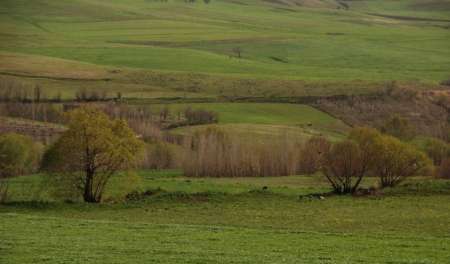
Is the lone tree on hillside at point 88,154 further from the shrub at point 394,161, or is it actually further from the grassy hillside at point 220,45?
the grassy hillside at point 220,45

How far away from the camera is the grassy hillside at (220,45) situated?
129250mm

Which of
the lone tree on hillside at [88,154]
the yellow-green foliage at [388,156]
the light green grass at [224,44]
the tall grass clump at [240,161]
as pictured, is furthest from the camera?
the light green grass at [224,44]

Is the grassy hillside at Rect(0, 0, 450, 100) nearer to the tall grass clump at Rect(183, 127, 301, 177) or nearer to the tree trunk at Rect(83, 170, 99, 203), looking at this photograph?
the tall grass clump at Rect(183, 127, 301, 177)

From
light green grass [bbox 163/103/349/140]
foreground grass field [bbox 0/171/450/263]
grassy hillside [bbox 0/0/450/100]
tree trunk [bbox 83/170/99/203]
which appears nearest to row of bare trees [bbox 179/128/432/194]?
foreground grass field [bbox 0/171/450/263]

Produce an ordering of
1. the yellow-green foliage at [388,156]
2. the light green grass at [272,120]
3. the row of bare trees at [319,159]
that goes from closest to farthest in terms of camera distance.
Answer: the row of bare trees at [319,159], the yellow-green foliage at [388,156], the light green grass at [272,120]

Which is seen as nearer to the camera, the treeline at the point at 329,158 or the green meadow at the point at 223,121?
the green meadow at the point at 223,121

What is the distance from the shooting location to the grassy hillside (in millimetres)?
129250

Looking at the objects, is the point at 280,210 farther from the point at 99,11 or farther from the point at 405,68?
the point at 99,11

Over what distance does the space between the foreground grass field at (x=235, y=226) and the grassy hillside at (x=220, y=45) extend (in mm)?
64089

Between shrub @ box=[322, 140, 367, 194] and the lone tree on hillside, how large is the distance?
1046 centimetres

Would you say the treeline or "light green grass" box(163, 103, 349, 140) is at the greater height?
the treeline

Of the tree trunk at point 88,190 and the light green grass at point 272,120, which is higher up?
the tree trunk at point 88,190

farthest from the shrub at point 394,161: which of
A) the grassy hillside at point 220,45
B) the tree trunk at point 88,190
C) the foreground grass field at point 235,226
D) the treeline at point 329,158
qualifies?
the grassy hillside at point 220,45

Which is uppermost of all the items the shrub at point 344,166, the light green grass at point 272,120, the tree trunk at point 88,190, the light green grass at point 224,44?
the light green grass at point 224,44
